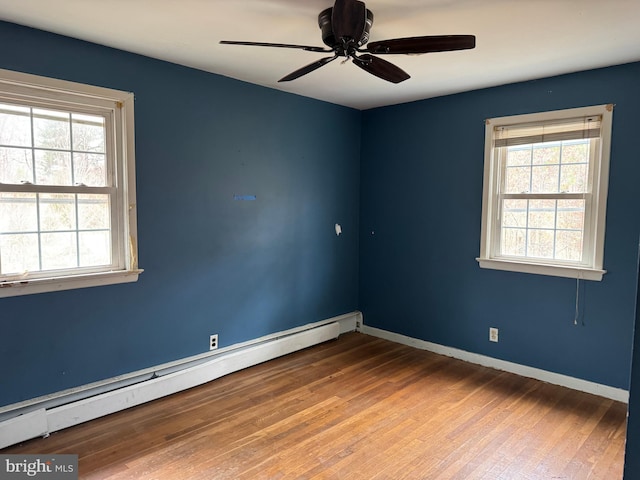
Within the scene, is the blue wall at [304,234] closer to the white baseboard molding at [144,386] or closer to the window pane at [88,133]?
the white baseboard molding at [144,386]

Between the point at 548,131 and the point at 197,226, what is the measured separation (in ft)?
9.63

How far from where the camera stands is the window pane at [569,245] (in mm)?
3258

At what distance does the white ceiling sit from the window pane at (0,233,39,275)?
4.12ft

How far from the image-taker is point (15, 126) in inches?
97.6

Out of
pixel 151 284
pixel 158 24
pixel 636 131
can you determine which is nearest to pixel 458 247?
pixel 636 131

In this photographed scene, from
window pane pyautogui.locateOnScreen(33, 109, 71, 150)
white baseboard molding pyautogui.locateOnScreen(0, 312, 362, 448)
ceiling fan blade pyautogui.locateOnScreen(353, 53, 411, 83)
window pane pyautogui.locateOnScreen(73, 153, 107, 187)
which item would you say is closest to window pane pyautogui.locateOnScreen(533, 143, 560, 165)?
ceiling fan blade pyautogui.locateOnScreen(353, 53, 411, 83)

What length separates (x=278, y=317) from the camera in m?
3.96

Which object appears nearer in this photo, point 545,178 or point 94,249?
point 94,249

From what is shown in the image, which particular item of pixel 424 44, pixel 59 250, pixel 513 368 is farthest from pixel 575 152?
pixel 59 250

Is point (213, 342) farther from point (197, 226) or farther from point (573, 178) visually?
point (573, 178)

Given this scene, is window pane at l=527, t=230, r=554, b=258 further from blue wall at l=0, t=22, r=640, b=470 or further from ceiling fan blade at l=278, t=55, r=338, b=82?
ceiling fan blade at l=278, t=55, r=338, b=82

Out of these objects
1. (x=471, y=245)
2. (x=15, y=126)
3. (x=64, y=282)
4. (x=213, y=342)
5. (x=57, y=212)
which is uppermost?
(x=15, y=126)

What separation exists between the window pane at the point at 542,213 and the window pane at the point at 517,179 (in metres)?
0.14

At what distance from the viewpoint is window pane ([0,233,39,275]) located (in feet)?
8.11
